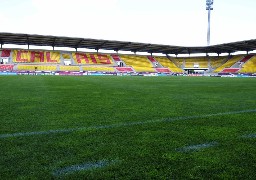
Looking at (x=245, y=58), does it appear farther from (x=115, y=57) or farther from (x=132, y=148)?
(x=132, y=148)

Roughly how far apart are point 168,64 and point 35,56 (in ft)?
97.2

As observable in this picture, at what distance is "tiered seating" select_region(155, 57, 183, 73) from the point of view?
5727 cm

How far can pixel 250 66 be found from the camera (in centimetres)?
4944

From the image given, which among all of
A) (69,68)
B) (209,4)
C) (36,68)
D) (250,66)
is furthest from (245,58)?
(36,68)

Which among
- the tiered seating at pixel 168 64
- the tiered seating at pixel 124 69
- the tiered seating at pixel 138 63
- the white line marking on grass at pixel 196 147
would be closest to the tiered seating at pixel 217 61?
the tiered seating at pixel 168 64

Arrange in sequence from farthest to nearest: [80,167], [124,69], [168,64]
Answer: [168,64] < [124,69] < [80,167]

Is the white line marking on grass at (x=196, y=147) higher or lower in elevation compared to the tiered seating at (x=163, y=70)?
lower

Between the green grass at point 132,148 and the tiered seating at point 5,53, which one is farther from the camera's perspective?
the tiered seating at point 5,53

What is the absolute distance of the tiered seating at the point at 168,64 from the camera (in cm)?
5727

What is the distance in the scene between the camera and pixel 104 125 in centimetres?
411

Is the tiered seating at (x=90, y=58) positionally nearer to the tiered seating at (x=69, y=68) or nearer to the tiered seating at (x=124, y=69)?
the tiered seating at (x=69, y=68)

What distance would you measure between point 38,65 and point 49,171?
4704 cm

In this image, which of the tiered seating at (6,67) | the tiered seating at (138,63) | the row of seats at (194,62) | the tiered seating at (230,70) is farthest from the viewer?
the row of seats at (194,62)

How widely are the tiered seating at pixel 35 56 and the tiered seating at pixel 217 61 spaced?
34973 mm
